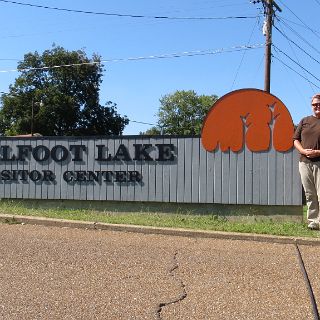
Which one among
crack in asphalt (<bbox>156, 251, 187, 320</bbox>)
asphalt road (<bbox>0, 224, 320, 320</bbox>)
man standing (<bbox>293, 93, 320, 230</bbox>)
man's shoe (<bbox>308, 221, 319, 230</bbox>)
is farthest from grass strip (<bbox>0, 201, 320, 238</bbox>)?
crack in asphalt (<bbox>156, 251, 187, 320</bbox>)

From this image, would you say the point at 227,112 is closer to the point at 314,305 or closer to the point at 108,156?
the point at 108,156

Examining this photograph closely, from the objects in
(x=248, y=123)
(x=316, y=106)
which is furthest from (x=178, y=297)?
(x=248, y=123)

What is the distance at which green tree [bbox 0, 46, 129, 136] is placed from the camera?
54750 mm

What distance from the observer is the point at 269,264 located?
645 centimetres

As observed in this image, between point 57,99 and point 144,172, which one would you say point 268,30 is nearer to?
point 144,172

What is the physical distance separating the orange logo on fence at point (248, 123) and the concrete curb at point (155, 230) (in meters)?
2.33

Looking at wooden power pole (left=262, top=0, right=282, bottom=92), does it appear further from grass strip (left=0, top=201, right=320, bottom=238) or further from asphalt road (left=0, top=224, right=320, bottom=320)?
asphalt road (left=0, top=224, right=320, bottom=320)

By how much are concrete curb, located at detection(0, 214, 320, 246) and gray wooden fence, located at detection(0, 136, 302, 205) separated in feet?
5.28

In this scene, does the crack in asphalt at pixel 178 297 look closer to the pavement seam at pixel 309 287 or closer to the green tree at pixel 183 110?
the pavement seam at pixel 309 287

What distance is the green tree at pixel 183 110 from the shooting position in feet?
308

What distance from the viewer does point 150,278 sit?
5.75 m

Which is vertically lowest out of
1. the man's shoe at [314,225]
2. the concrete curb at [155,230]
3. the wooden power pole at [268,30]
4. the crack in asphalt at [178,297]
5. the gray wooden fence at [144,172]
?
the crack in asphalt at [178,297]

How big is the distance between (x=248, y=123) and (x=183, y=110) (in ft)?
277

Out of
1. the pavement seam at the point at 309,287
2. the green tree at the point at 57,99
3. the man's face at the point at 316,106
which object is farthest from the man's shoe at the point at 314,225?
the green tree at the point at 57,99
